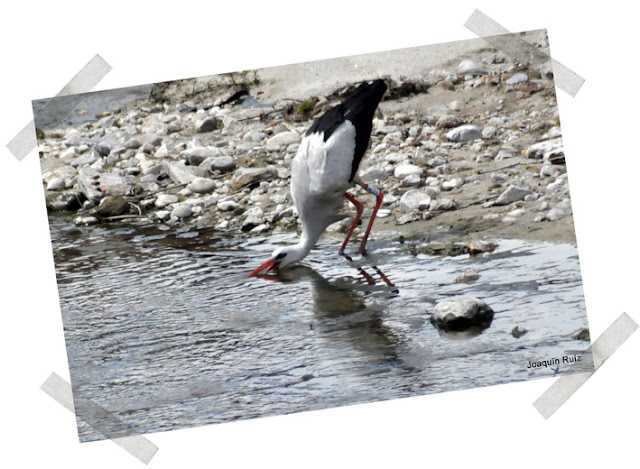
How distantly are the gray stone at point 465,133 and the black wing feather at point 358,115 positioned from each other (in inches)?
33.9

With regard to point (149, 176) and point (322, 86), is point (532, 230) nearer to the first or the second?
point (322, 86)

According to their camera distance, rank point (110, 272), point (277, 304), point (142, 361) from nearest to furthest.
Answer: point (142, 361)
point (277, 304)
point (110, 272)

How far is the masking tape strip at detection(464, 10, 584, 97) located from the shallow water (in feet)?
3.64

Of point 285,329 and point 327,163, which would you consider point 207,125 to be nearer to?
point 327,163

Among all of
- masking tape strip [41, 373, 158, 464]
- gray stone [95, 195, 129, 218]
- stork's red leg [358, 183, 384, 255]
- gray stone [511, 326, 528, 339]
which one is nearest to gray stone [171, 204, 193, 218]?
gray stone [95, 195, 129, 218]

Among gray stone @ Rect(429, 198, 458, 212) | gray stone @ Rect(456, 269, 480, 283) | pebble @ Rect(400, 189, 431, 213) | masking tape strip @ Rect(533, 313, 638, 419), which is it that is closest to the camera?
masking tape strip @ Rect(533, 313, 638, 419)

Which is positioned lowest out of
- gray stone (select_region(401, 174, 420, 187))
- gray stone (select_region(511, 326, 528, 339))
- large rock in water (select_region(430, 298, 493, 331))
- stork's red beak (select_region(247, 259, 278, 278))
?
gray stone (select_region(511, 326, 528, 339))

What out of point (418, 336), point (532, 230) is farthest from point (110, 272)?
point (532, 230)

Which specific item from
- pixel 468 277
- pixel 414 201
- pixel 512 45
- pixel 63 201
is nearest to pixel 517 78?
pixel 512 45

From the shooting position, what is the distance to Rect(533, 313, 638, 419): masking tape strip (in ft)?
19.5

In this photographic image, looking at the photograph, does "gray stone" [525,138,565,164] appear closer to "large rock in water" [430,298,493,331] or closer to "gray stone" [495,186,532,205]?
"gray stone" [495,186,532,205]

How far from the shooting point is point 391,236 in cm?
732

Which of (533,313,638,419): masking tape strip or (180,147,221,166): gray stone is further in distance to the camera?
(180,147,221,166): gray stone

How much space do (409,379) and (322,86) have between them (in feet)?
8.52
